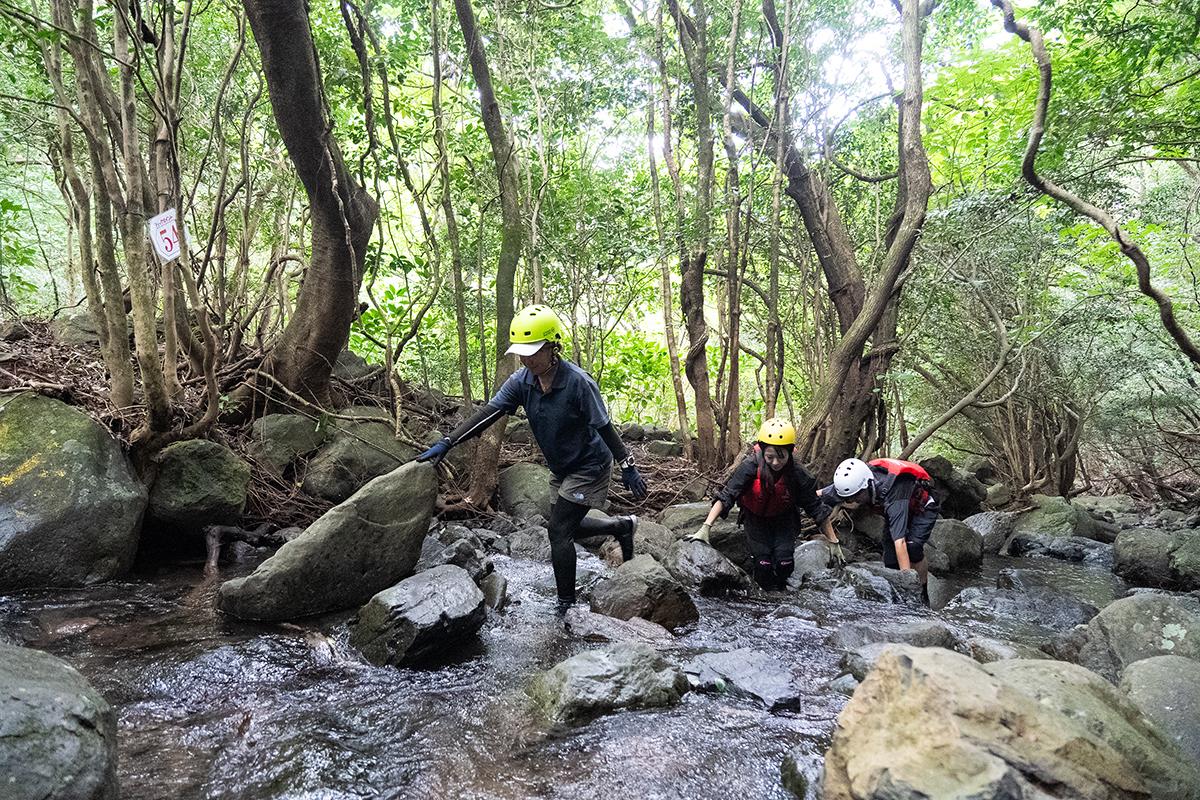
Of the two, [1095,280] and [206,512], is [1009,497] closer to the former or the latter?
[1095,280]

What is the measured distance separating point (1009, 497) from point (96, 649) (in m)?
13.5

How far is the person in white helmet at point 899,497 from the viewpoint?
6.69 m

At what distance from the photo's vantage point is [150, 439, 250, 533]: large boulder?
5.80 metres

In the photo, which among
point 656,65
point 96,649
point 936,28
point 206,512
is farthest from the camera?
point 936,28

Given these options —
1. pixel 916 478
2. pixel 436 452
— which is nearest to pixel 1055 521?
pixel 916 478

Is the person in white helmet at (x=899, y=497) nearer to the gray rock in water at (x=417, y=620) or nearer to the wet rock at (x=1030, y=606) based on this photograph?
the wet rock at (x=1030, y=606)

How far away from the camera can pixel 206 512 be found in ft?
19.6

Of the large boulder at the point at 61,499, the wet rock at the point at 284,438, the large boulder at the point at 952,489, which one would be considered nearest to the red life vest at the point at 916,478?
the large boulder at the point at 952,489

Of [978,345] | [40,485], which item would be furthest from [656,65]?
[40,485]

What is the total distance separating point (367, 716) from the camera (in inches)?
132

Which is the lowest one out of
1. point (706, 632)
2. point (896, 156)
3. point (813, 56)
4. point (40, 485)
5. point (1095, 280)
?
point (706, 632)

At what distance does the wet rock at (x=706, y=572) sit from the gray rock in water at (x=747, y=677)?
1834mm

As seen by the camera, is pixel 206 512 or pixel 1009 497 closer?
pixel 206 512

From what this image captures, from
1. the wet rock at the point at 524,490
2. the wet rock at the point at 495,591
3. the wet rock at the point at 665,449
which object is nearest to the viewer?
the wet rock at the point at 495,591
